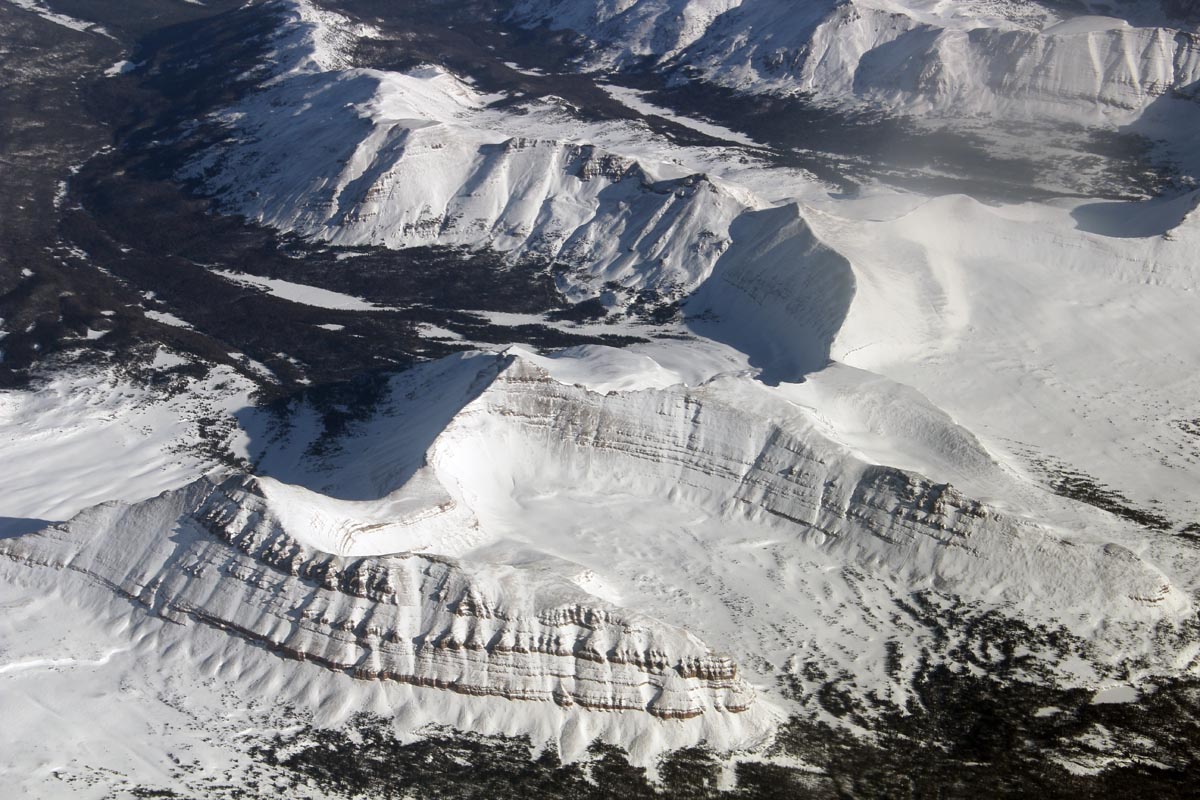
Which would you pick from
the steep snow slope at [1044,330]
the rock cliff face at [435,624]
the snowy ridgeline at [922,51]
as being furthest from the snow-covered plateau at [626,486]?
the snowy ridgeline at [922,51]

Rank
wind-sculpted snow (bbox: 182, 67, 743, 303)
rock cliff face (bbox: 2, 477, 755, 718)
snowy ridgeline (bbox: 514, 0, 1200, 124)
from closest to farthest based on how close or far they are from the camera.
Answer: rock cliff face (bbox: 2, 477, 755, 718) → wind-sculpted snow (bbox: 182, 67, 743, 303) → snowy ridgeline (bbox: 514, 0, 1200, 124)

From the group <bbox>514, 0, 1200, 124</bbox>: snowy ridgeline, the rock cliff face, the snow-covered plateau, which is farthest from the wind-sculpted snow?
the rock cliff face

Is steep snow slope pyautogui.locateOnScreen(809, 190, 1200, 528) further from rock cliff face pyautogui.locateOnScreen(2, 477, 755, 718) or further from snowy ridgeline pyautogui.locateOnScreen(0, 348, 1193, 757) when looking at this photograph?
rock cliff face pyautogui.locateOnScreen(2, 477, 755, 718)

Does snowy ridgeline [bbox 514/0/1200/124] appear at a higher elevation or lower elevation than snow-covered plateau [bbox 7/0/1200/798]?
higher

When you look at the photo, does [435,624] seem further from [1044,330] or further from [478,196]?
[478,196]

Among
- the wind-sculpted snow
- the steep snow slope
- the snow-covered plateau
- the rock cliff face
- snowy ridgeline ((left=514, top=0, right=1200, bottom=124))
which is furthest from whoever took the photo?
snowy ridgeline ((left=514, top=0, right=1200, bottom=124))

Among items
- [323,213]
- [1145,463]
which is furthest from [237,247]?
[1145,463]

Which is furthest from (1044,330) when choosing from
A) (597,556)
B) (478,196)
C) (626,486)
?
(478,196)
